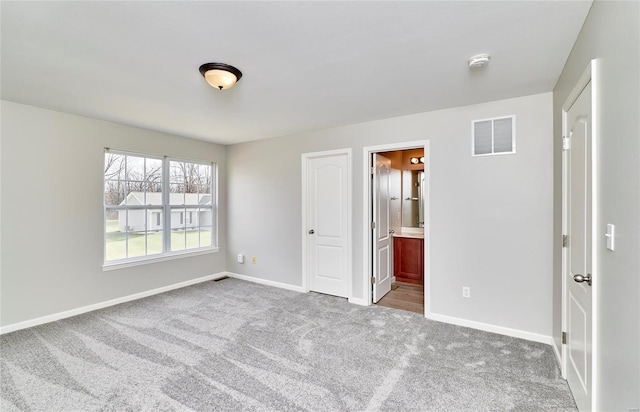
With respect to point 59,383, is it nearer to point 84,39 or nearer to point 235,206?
point 84,39

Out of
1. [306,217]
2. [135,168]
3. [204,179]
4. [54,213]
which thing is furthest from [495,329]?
[54,213]

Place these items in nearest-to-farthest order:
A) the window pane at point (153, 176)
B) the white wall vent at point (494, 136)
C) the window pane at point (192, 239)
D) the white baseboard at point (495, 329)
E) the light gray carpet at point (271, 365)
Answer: the light gray carpet at point (271, 365)
the white baseboard at point (495, 329)
the white wall vent at point (494, 136)
the window pane at point (153, 176)
the window pane at point (192, 239)

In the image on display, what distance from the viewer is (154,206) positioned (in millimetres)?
4301

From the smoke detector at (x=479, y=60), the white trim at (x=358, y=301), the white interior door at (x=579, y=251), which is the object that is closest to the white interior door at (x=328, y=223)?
the white trim at (x=358, y=301)

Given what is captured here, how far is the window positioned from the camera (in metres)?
3.90

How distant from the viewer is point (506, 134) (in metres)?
2.91

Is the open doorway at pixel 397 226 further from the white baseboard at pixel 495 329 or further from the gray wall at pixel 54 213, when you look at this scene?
the gray wall at pixel 54 213

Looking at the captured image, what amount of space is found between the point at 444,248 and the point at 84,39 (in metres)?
3.64

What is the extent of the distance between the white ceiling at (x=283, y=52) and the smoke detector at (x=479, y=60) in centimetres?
5

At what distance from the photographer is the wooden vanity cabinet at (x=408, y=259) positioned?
15.8ft

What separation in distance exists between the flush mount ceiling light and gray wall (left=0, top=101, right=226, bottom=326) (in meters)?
2.43

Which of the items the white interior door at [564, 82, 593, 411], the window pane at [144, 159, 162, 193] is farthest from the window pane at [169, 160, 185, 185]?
the white interior door at [564, 82, 593, 411]

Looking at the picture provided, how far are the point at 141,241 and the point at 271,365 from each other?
296cm
